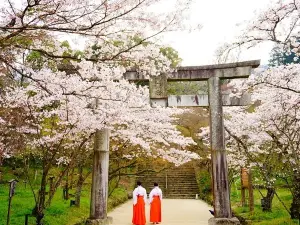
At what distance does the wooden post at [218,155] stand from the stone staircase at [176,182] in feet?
50.2

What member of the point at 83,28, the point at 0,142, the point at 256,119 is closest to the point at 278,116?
the point at 256,119

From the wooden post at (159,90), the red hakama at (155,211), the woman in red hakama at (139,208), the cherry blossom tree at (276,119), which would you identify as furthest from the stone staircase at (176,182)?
the wooden post at (159,90)

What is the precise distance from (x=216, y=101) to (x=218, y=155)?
1709mm

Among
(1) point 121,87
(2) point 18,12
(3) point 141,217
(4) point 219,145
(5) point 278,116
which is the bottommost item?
(3) point 141,217

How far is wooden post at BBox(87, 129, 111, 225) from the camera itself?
33.4 feet

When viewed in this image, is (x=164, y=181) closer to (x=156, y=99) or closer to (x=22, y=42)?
(x=156, y=99)

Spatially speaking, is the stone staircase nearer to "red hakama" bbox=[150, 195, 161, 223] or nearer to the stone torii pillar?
"red hakama" bbox=[150, 195, 161, 223]

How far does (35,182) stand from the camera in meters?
21.3

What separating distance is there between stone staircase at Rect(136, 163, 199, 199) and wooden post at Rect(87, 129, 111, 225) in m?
15.3

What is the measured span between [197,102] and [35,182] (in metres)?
14.5

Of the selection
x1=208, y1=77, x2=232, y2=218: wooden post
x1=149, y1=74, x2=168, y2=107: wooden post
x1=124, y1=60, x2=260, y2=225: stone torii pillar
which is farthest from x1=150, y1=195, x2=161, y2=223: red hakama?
x1=149, y1=74, x2=168, y2=107: wooden post

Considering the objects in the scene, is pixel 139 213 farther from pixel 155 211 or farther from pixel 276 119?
pixel 276 119

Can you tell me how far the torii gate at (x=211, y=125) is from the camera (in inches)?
391

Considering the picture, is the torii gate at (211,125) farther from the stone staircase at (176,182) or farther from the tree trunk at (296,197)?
the stone staircase at (176,182)
